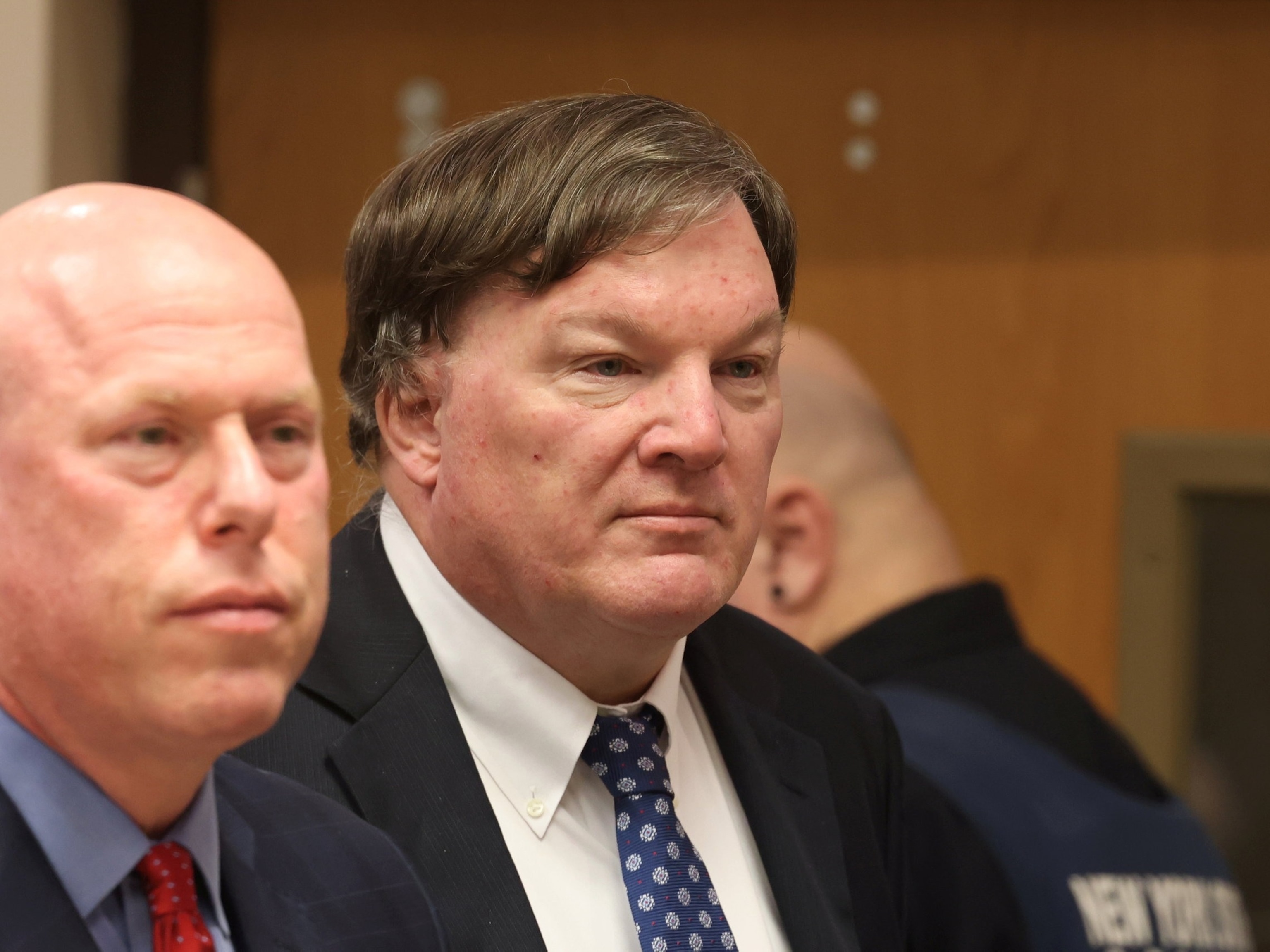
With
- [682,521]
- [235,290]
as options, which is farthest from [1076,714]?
[235,290]

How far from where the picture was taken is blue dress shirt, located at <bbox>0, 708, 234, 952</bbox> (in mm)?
758

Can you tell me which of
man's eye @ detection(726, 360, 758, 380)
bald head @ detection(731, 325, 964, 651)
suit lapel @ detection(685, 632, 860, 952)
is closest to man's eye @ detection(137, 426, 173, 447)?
man's eye @ detection(726, 360, 758, 380)

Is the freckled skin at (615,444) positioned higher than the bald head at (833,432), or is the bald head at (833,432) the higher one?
the freckled skin at (615,444)

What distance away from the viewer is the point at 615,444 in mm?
1221

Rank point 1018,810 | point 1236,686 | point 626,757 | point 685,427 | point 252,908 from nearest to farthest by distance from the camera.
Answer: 1. point 252,908
2. point 685,427
3. point 626,757
4. point 1018,810
5. point 1236,686

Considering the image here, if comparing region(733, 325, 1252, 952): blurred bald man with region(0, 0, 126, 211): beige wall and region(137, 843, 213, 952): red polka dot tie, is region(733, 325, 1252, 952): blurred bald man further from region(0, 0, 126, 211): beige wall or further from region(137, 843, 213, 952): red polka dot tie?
region(0, 0, 126, 211): beige wall

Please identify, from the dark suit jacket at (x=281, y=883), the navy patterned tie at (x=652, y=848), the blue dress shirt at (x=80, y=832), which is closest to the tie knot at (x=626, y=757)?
the navy patterned tie at (x=652, y=848)

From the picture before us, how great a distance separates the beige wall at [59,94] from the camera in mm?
2148

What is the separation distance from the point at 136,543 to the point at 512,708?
618 millimetres

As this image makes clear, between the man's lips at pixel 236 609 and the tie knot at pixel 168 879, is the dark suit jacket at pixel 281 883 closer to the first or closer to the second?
the tie knot at pixel 168 879

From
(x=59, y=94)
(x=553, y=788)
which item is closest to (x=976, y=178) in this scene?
(x=59, y=94)

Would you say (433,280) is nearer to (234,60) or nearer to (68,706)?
(68,706)

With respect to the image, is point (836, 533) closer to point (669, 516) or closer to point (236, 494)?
point (669, 516)

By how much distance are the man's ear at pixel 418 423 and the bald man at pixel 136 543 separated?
530mm
